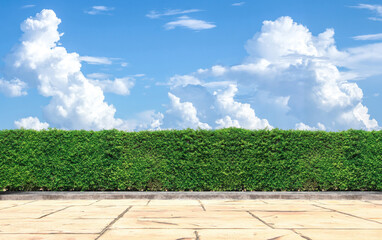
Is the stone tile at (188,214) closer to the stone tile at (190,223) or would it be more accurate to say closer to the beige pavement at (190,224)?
the beige pavement at (190,224)

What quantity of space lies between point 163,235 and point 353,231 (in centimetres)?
298

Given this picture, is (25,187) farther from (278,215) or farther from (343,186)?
(343,186)

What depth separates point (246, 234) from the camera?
18.5 ft

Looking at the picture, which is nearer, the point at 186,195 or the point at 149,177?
the point at 186,195

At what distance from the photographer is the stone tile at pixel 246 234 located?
5.37 m

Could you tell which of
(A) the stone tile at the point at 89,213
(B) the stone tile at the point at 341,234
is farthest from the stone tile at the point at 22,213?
(B) the stone tile at the point at 341,234

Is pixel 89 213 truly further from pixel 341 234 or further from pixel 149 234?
pixel 341 234

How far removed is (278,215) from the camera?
307 inches

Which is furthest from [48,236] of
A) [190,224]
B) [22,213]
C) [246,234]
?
[22,213]

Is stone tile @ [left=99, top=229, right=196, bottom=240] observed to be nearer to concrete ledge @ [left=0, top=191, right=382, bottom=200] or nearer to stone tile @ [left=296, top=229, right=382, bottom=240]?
stone tile @ [left=296, top=229, right=382, bottom=240]

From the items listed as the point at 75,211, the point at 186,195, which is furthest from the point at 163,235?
the point at 186,195

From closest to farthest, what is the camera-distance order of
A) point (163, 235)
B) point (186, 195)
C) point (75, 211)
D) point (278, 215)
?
point (163, 235), point (278, 215), point (75, 211), point (186, 195)

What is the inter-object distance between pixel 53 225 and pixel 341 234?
15.3 ft

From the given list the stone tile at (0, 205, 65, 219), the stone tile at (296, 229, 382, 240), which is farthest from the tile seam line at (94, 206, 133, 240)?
the stone tile at (296, 229, 382, 240)
